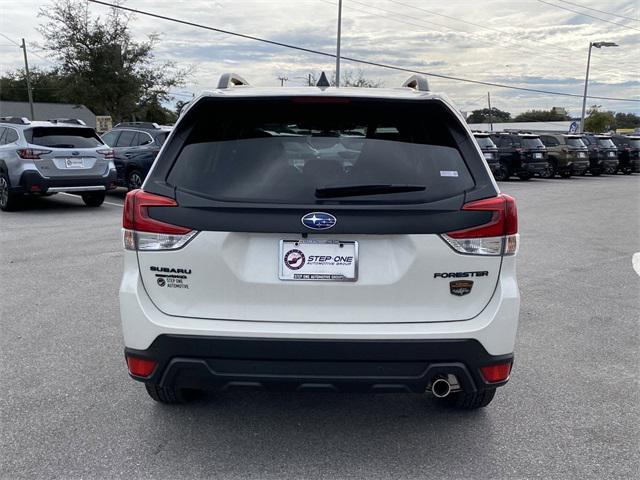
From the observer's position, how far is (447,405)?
3.70m

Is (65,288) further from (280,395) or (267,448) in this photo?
(267,448)

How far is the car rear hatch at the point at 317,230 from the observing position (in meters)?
2.79

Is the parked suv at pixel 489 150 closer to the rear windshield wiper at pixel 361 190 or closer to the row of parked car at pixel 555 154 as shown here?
the row of parked car at pixel 555 154

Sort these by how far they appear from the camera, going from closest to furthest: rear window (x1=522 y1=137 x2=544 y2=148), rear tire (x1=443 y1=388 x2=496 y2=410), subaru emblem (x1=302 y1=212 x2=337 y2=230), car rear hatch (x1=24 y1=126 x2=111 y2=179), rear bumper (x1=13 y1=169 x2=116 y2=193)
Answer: subaru emblem (x1=302 y1=212 x2=337 y2=230) < rear tire (x1=443 y1=388 x2=496 y2=410) < rear bumper (x1=13 y1=169 x2=116 y2=193) < car rear hatch (x1=24 y1=126 x2=111 y2=179) < rear window (x1=522 y1=137 x2=544 y2=148)

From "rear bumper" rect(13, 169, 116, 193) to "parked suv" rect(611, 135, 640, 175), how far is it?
93.2ft

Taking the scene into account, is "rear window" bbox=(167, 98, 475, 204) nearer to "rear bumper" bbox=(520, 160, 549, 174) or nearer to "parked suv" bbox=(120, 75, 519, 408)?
"parked suv" bbox=(120, 75, 519, 408)

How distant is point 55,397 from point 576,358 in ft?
A: 12.0

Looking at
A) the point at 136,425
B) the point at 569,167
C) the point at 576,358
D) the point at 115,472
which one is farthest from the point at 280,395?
the point at 569,167

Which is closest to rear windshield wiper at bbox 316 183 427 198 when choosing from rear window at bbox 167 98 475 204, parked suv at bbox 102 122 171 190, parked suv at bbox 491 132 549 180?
rear window at bbox 167 98 475 204

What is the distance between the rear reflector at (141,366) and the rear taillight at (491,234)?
1517 millimetres

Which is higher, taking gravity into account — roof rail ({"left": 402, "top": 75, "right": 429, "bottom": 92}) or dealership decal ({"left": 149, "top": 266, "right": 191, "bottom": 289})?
roof rail ({"left": 402, "top": 75, "right": 429, "bottom": 92})

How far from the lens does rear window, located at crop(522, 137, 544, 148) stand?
80.0 ft

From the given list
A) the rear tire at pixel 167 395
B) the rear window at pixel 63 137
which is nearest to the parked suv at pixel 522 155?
the rear window at pixel 63 137

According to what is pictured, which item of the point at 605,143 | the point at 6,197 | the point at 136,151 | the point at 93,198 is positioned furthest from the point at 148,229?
the point at 605,143
